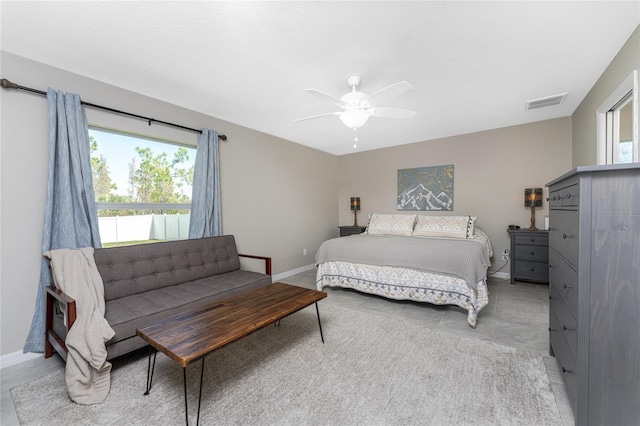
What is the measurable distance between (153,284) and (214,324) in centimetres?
125

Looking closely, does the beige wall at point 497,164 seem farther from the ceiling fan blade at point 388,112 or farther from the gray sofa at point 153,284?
the gray sofa at point 153,284

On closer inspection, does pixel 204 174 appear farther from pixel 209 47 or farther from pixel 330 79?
pixel 330 79

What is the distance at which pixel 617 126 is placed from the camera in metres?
2.61

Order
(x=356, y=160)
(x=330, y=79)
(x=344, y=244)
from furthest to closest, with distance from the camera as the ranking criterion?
(x=356, y=160), (x=344, y=244), (x=330, y=79)

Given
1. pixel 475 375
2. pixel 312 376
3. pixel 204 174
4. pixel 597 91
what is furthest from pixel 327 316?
pixel 597 91

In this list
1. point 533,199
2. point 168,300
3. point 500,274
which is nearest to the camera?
point 168,300

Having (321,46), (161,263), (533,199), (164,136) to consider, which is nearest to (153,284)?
(161,263)

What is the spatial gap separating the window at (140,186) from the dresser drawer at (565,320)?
3694 millimetres

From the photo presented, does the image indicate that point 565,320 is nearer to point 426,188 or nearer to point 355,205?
point 426,188

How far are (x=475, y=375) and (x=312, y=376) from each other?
1140 mm

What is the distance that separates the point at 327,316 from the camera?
9.50 feet

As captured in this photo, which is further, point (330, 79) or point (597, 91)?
point (597, 91)

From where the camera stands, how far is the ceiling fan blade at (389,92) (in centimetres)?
203

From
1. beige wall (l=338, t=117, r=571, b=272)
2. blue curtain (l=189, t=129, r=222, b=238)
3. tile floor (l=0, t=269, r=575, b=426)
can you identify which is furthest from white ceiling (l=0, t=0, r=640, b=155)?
tile floor (l=0, t=269, r=575, b=426)
